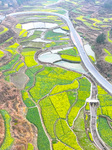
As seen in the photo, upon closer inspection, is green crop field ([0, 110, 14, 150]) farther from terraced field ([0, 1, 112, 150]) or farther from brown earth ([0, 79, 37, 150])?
brown earth ([0, 79, 37, 150])

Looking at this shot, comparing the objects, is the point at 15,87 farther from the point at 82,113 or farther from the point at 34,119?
the point at 82,113

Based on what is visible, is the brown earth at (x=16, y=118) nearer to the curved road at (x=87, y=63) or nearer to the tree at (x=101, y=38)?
the curved road at (x=87, y=63)

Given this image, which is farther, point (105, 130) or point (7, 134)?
point (105, 130)

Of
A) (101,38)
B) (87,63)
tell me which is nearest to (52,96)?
(87,63)

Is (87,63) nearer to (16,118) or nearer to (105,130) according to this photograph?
(105,130)

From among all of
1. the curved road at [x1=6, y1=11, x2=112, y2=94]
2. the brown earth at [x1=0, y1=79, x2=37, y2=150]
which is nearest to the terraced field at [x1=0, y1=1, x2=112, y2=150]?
the brown earth at [x1=0, y1=79, x2=37, y2=150]

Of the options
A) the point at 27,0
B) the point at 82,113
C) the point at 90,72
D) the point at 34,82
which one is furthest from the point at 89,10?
the point at 82,113

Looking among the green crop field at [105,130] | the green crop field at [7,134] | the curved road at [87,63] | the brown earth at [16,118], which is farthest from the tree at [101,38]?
the green crop field at [7,134]

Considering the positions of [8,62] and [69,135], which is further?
[8,62]
